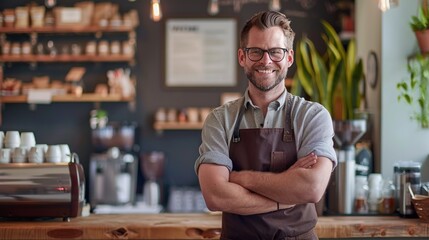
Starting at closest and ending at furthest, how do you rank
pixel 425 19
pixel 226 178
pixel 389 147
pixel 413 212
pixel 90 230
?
pixel 226 178 → pixel 90 230 → pixel 413 212 → pixel 425 19 → pixel 389 147

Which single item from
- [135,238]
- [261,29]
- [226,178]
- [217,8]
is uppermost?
[217,8]

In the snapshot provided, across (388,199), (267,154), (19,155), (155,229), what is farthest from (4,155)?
(388,199)

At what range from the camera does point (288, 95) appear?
2.65 m

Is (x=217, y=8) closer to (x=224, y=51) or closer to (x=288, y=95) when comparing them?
(x=224, y=51)

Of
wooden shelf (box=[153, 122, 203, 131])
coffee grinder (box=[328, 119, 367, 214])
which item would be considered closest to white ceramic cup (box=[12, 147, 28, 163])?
coffee grinder (box=[328, 119, 367, 214])

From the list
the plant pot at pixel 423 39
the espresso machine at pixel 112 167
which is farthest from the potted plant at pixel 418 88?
the espresso machine at pixel 112 167

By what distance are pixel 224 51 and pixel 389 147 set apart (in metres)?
2.95

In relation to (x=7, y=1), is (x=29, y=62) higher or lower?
lower

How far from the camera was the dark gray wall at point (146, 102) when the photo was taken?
21.9 ft

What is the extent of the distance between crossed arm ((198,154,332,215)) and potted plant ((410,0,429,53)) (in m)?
1.56

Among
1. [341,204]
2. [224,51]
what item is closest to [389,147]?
[341,204]

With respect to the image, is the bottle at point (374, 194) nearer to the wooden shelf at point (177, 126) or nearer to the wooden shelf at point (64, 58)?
the wooden shelf at point (177, 126)

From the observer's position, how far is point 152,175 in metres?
6.38

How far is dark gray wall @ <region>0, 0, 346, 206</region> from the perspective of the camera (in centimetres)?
666
